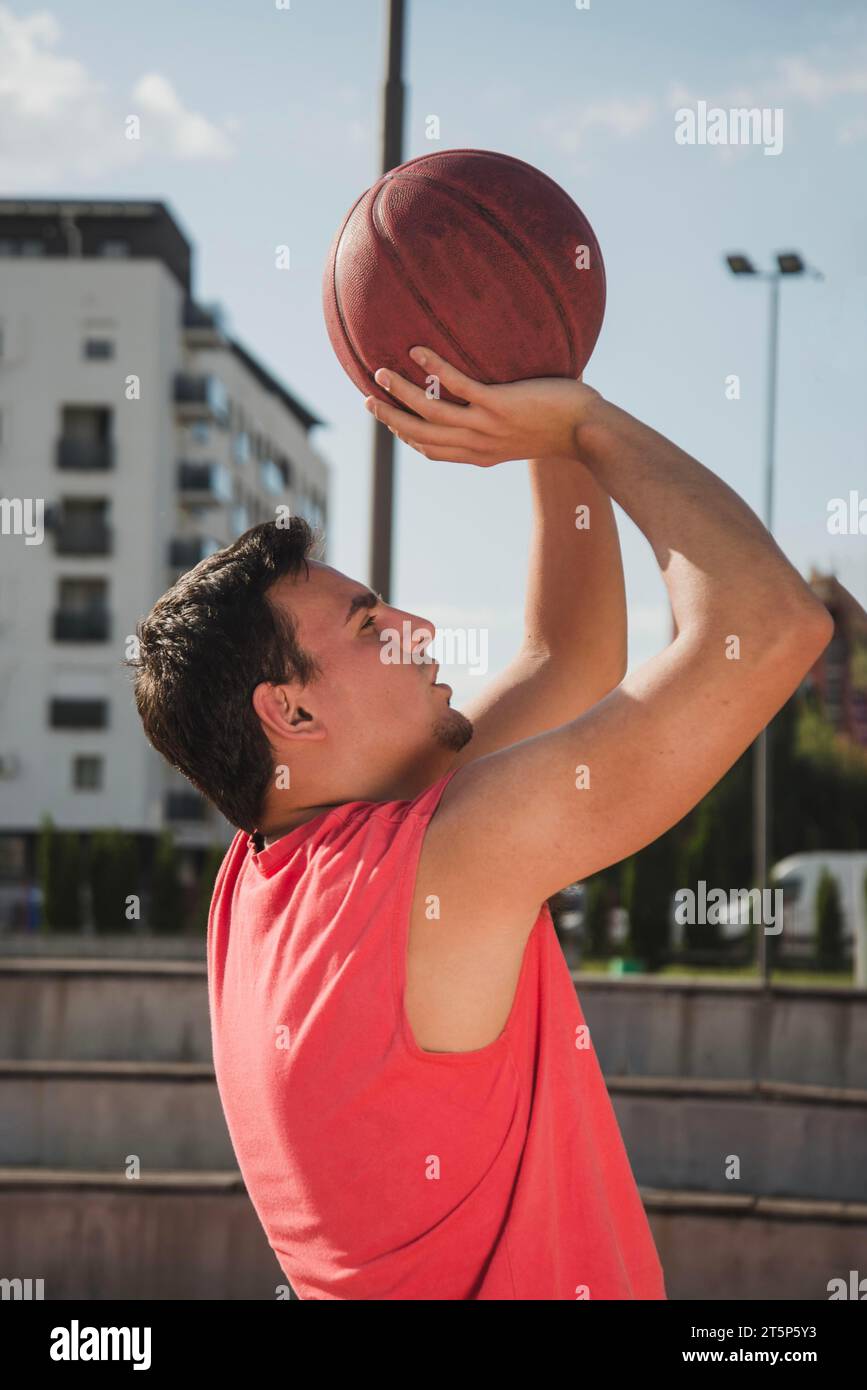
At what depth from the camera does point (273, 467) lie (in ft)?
202

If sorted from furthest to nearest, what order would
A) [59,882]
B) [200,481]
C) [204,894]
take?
[200,481] → [204,894] → [59,882]

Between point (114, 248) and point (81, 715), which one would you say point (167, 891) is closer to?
point (81, 715)

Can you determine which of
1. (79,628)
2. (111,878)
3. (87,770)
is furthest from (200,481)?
(111,878)

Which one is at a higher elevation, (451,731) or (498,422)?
(498,422)

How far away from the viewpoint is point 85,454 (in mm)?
48938

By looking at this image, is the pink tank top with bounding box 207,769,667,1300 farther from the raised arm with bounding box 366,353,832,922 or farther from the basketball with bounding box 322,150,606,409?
the basketball with bounding box 322,150,606,409

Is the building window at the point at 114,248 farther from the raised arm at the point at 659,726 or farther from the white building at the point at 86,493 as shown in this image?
the raised arm at the point at 659,726

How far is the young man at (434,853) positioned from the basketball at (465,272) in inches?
11.3

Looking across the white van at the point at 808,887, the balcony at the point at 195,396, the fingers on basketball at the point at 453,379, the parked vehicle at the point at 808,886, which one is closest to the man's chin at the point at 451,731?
the fingers on basketball at the point at 453,379

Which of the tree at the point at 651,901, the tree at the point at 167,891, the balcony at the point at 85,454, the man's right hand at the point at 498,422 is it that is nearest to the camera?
the man's right hand at the point at 498,422

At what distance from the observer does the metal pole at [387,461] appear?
242 inches

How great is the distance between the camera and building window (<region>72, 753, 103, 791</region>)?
48000 mm

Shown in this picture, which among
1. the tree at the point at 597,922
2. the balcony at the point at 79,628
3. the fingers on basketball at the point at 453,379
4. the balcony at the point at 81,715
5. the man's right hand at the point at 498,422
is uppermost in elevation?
the balcony at the point at 79,628

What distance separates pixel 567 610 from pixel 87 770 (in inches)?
1835
